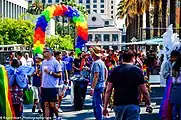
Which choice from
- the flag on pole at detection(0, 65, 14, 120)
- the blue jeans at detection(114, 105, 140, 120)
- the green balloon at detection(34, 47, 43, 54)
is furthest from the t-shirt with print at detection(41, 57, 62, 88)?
the green balloon at detection(34, 47, 43, 54)

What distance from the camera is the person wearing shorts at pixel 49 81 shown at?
456 inches

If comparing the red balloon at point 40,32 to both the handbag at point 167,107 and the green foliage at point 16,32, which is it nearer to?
the handbag at point 167,107

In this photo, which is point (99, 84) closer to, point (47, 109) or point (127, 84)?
point (47, 109)

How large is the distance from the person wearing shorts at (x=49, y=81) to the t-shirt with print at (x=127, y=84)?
143 inches

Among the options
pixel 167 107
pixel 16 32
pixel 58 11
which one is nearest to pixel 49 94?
pixel 167 107

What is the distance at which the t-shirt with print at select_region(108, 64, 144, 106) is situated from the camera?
26.5ft

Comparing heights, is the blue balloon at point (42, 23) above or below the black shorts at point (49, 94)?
above

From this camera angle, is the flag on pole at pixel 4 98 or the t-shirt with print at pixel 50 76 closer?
the flag on pole at pixel 4 98

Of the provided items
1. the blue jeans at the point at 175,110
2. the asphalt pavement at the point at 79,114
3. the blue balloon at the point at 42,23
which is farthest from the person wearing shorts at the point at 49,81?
the blue balloon at the point at 42,23

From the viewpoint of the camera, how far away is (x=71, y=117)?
47.1 ft

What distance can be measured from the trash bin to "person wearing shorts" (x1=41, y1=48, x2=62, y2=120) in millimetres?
4392

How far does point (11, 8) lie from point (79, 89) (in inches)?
3067

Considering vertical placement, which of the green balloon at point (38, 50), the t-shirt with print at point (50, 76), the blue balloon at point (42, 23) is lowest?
the t-shirt with print at point (50, 76)

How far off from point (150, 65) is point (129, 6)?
2899cm
